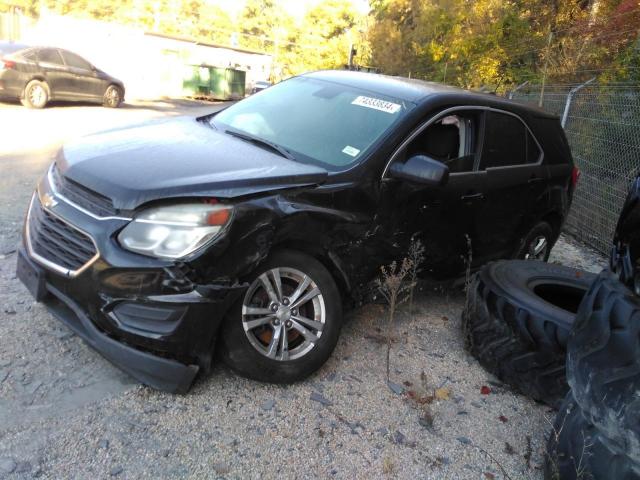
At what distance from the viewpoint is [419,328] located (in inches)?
164

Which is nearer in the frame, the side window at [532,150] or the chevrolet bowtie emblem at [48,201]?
the chevrolet bowtie emblem at [48,201]

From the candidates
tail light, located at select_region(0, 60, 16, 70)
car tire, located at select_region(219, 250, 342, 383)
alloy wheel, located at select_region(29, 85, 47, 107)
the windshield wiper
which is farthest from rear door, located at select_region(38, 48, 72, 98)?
car tire, located at select_region(219, 250, 342, 383)

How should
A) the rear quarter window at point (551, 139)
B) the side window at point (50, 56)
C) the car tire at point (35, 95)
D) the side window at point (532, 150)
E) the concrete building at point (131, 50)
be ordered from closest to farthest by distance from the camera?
the side window at point (532, 150)
the rear quarter window at point (551, 139)
the car tire at point (35, 95)
the side window at point (50, 56)
the concrete building at point (131, 50)

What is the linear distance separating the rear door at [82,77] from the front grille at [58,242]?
43.8 ft

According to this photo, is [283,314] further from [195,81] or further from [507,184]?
[195,81]

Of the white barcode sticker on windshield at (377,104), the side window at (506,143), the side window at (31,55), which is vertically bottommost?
the side window at (31,55)

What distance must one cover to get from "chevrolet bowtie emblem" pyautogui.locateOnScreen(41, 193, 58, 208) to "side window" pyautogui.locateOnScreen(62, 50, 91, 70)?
43.9 feet

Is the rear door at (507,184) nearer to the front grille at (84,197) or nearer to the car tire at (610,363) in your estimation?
the car tire at (610,363)

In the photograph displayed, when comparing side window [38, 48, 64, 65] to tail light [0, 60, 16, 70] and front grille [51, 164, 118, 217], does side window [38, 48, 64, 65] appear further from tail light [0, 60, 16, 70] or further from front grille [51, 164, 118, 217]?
front grille [51, 164, 118, 217]

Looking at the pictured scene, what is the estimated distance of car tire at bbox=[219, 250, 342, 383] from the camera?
2.93m

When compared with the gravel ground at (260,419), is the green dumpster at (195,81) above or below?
below

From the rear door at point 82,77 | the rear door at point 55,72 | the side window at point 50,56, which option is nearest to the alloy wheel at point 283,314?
the rear door at point 55,72

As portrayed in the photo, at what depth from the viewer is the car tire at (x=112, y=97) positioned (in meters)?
16.4

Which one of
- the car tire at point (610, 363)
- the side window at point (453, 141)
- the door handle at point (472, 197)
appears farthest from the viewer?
the door handle at point (472, 197)
